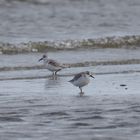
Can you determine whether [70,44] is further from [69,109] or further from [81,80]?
[69,109]

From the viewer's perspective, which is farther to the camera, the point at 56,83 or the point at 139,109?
the point at 56,83

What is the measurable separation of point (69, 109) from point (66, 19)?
85.0 ft

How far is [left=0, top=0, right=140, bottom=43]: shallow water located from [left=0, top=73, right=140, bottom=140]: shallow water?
42.2ft

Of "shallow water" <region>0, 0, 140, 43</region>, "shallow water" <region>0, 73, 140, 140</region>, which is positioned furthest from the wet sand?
"shallow water" <region>0, 0, 140, 43</region>

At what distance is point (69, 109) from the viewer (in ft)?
56.1

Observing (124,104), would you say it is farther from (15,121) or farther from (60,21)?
(60,21)

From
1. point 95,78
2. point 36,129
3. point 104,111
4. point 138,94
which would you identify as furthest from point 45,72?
point 36,129

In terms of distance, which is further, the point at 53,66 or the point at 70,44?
the point at 70,44

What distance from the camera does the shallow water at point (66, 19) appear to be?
36312 mm

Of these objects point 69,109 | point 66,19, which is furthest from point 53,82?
point 66,19

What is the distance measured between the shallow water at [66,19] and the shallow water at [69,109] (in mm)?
12861

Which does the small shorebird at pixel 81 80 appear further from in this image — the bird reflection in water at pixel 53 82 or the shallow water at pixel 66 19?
the shallow water at pixel 66 19

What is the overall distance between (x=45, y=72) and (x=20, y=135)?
10.6m

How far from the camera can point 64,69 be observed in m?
25.2
